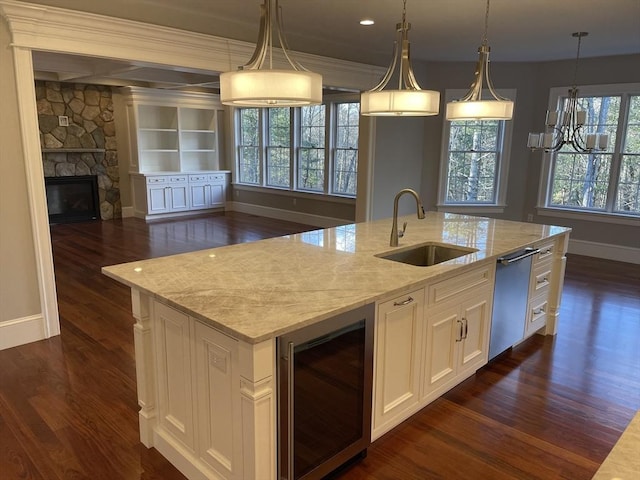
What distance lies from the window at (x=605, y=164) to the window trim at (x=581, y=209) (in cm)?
1

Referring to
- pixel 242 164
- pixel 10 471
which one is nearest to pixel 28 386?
pixel 10 471

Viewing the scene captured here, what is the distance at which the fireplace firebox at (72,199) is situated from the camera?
830 cm

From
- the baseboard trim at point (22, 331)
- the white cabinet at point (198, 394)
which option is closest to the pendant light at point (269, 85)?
the white cabinet at point (198, 394)

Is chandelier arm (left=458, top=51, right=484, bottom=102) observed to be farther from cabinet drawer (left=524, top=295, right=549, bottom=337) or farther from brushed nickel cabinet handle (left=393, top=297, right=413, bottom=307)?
cabinet drawer (left=524, top=295, right=549, bottom=337)

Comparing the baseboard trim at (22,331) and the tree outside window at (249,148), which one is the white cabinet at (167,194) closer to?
the tree outside window at (249,148)

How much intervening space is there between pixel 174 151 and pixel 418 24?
242 inches

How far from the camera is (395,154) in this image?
6.76 metres

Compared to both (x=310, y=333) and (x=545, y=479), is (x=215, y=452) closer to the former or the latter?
(x=310, y=333)

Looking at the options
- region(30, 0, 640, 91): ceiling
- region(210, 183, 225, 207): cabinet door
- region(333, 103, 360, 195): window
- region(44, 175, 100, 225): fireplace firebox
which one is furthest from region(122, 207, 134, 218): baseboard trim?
region(333, 103, 360, 195): window

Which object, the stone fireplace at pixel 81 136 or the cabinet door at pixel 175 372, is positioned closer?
the cabinet door at pixel 175 372

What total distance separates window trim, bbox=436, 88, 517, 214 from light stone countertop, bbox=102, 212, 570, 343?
3.80 metres

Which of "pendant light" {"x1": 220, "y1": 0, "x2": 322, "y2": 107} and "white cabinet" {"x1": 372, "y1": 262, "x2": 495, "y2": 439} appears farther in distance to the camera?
"white cabinet" {"x1": 372, "y1": 262, "x2": 495, "y2": 439}

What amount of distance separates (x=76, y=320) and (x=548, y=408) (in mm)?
3660

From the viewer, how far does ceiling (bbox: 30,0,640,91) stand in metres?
3.95
